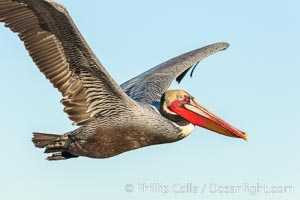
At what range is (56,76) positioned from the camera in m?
13.1

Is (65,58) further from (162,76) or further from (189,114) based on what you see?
(162,76)

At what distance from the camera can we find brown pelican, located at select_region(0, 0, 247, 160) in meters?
12.6

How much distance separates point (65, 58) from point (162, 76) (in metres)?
3.13

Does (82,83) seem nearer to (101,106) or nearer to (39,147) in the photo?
(101,106)

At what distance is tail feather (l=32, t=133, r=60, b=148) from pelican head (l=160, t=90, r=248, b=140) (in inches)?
69.7

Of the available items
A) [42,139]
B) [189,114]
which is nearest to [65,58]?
[42,139]

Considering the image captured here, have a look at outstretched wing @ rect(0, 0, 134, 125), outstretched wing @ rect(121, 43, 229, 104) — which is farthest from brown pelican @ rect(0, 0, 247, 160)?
outstretched wing @ rect(121, 43, 229, 104)

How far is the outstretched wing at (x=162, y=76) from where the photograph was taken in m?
14.6

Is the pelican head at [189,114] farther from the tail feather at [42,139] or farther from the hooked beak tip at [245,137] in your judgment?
the tail feather at [42,139]

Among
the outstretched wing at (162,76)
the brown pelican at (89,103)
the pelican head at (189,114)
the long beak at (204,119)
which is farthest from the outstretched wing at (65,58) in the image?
the outstretched wing at (162,76)

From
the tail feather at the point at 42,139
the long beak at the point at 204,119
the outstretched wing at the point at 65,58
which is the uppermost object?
the outstretched wing at the point at 65,58

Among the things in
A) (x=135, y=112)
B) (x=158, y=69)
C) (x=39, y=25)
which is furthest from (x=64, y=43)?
(x=158, y=69)

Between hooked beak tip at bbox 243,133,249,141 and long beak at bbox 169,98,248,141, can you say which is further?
long beak at bbox 169,98,248,141

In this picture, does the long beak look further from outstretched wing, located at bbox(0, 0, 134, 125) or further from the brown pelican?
→ outstretched wing, located at bbox(0, 0, 134, 125)
